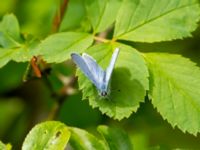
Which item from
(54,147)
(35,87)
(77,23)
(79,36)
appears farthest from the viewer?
(35,87)

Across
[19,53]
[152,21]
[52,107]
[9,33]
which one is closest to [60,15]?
[9,33]

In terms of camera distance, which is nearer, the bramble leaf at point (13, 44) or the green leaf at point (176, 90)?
the green leaf at point (176, 90)

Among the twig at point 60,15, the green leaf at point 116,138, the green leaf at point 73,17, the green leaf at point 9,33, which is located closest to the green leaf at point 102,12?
the twig at point 60,15

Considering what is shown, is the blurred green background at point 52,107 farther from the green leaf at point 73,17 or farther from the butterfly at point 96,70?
the butterfly at point 96,70

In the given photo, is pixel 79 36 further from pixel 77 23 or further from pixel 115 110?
pixel 77 23

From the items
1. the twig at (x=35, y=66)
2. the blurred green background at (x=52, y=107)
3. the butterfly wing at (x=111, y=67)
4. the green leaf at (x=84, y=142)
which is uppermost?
the butterfly wing at (x=111, y=67)

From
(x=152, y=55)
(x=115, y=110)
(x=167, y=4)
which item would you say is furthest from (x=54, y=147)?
(x=167, y=4)

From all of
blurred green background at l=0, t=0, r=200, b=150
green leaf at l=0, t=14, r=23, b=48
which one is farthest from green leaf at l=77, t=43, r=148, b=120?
blurred green background at l=0, t=0, r=200, b=150

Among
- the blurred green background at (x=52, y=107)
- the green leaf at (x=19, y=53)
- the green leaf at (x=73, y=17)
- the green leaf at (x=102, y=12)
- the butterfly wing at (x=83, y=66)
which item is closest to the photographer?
the butterfly wing at (x=83, y=66)
